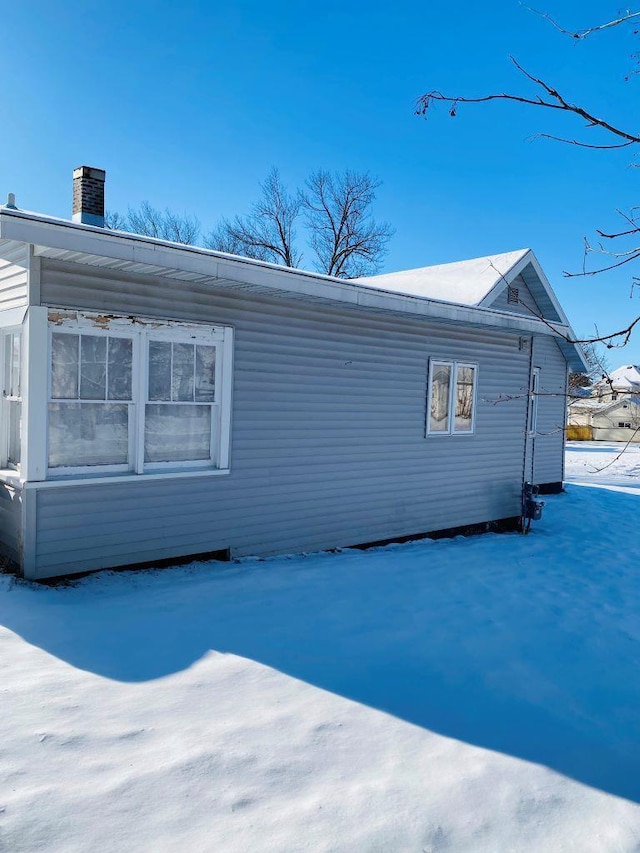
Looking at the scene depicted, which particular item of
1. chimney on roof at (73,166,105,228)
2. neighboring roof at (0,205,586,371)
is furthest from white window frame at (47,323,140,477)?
chimney on roof at (73,166,105,228)

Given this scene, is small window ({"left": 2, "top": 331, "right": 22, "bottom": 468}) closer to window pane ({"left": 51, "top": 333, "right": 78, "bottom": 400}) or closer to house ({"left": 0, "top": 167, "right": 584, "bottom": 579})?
house ({"left": 0, "top": 167, "right": 584, "bottom": 579})

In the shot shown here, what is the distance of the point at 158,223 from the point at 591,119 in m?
32.1

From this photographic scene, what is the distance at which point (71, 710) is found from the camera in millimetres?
3398

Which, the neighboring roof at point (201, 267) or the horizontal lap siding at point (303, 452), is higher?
the neighboring roof at point (201, 267)

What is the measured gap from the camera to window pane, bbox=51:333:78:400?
215 inches

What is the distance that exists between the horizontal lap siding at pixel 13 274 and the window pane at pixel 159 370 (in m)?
1.24

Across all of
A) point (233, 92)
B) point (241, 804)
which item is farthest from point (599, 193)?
point (233, 92)

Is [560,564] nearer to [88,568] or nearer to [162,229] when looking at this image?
[88,568]

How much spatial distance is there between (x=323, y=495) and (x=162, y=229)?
27563mm

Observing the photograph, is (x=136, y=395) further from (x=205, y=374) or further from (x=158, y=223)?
(x=158, y=223)

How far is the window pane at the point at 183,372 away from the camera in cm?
623

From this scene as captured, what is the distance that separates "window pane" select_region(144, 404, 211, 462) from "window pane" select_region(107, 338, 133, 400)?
33 cm

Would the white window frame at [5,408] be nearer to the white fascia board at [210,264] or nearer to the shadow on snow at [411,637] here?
the shadow on snow at [411,637]

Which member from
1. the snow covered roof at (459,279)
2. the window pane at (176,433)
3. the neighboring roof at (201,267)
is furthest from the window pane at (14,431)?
the snow covered roof at (459,279)
